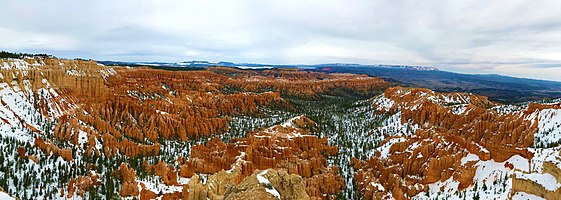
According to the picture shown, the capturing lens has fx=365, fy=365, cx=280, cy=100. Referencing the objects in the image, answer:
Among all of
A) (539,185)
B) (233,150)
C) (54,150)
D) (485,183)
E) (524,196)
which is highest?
(539,185)

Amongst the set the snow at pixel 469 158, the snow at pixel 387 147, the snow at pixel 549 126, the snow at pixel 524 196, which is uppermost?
the snow at pixel 549 126

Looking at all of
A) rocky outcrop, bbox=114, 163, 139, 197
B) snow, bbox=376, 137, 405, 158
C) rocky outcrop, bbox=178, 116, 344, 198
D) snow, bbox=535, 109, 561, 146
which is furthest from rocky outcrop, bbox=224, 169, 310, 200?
snow, bbox=535, 109, 561, 146

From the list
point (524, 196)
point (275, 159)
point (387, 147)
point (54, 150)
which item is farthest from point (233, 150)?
point (524, 196)

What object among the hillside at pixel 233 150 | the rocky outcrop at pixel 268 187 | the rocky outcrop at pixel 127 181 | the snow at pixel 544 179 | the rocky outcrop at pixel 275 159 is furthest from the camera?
the rocky outcrop at pixel 275 159

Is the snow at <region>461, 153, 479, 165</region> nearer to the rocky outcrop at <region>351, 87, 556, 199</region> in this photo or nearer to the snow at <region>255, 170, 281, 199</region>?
the rocky outcrop at <region>351, 87, 556, 199</region>

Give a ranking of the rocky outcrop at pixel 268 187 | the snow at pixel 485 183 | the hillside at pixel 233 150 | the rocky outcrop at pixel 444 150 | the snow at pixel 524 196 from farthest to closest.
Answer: the rocky outcrop at pixel 444 150 → the hillside at pixel 233 150 → the snow at pixel 485 183 → the snow at pixel 524 196 → the rocky outcrop at pixel 268 187

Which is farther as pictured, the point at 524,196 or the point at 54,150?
the point at 54,150

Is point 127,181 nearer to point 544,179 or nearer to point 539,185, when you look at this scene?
point 539,185

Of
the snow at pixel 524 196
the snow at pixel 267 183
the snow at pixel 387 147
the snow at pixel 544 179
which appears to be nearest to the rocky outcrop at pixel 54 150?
the snow at pixel 267 183

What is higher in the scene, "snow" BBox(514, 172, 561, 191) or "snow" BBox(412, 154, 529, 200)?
"snow" BBox(514, 172, 561, 191)

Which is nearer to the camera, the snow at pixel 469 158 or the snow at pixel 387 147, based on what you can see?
the snow at pixel 469 158

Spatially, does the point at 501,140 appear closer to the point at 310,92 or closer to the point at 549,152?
the point at 549,152

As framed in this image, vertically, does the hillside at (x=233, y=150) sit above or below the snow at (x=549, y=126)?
below

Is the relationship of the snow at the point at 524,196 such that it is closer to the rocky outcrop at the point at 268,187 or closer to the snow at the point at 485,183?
the snow at the point at 485,183
